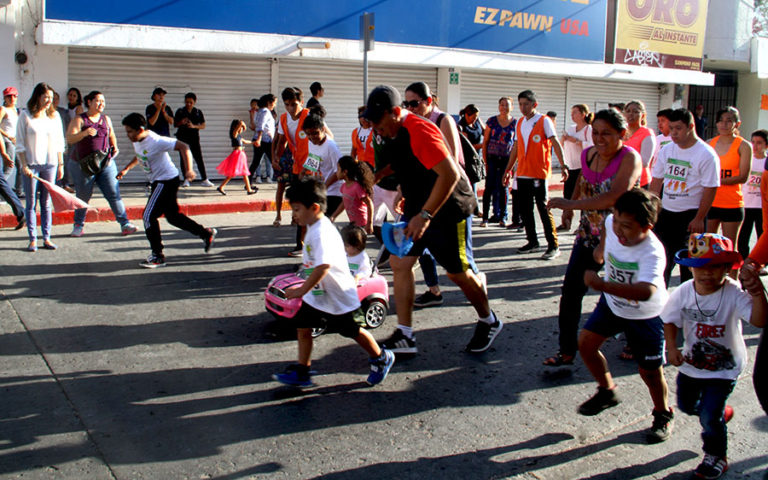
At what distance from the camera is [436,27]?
17422 millimetres

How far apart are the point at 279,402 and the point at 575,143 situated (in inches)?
281

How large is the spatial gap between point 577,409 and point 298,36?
1248cm

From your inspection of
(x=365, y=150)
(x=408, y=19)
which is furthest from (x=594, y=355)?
(x=408, y=19)

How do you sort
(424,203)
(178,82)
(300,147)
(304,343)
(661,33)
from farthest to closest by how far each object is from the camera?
(661,33), (178,82), (300,147), (424,203), (304,343)

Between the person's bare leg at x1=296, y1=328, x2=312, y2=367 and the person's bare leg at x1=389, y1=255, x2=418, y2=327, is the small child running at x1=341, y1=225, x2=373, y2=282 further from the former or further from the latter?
the person's bare leg at x1=296, y1=328, x2=312, y2=367

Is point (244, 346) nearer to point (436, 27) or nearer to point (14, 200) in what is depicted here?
point (14, 200)

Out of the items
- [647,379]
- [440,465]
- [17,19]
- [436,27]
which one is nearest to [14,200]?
[17,19]

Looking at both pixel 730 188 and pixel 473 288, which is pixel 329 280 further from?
pixel 730 188

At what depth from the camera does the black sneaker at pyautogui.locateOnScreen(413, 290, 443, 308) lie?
6.60 meters

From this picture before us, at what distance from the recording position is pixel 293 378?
15.1 feet

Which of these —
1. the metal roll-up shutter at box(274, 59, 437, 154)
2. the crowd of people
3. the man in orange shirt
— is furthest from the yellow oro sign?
the crowd of people

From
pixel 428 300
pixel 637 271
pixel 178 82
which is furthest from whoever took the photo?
pixel 178 82

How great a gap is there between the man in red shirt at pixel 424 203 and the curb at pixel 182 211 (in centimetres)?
653

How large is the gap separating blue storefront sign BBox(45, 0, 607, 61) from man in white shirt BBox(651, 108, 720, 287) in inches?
410
